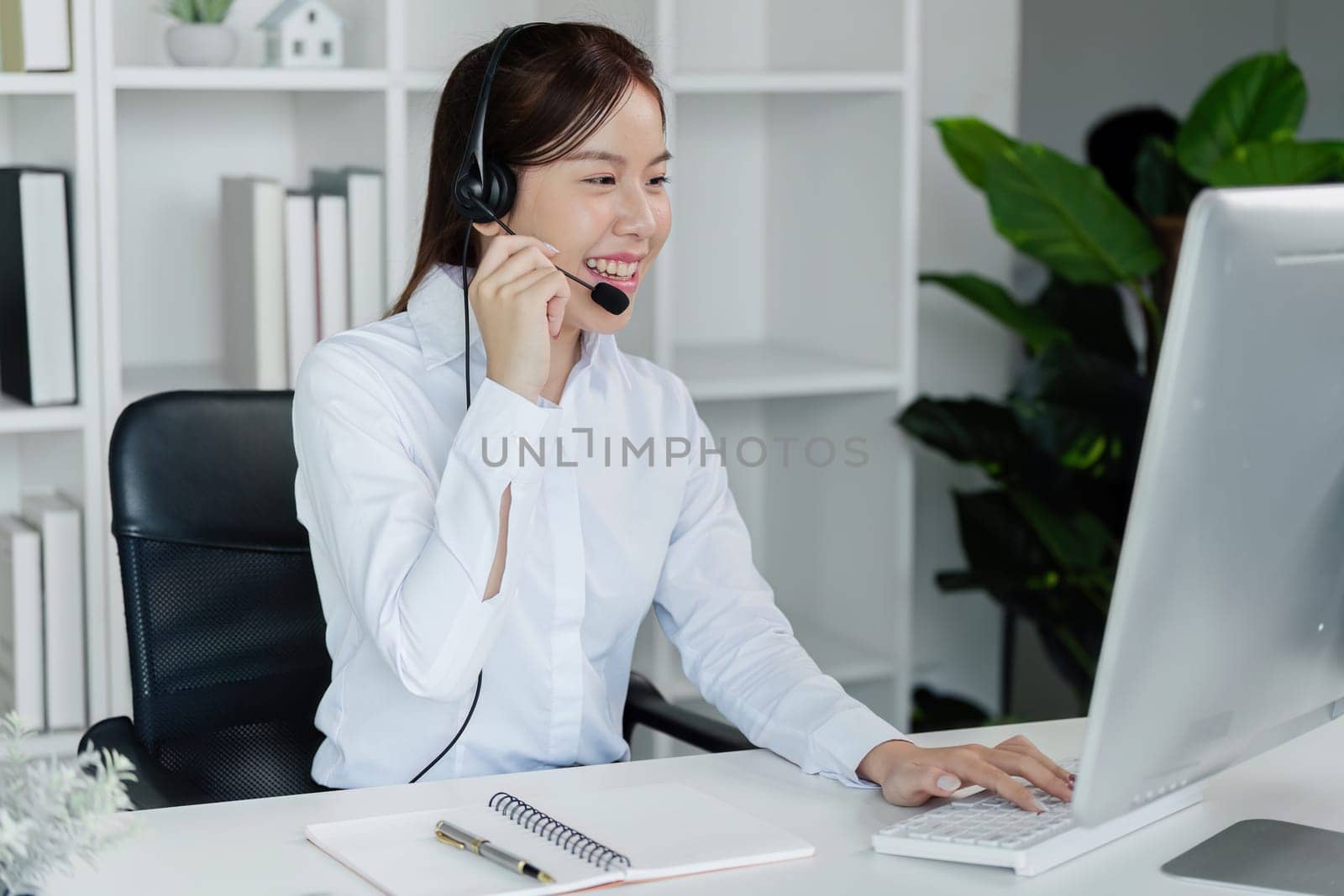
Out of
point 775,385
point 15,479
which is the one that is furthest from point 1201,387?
point 15,479

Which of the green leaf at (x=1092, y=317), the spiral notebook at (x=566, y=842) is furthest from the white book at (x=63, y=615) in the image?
the green leaf at (x=1092, y=317)

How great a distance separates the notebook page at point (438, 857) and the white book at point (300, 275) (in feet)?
4.08

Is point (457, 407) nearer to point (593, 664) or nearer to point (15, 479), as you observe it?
point (593, 664)

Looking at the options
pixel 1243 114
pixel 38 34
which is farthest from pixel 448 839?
pixel 1243 114

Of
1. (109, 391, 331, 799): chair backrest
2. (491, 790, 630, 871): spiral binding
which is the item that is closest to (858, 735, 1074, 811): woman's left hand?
(491, 790, 630, 871): spiral binding

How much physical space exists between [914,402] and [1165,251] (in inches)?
20.1

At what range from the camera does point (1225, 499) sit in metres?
0.96

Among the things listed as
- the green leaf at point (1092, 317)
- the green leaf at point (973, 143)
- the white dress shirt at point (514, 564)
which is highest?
the green leaf at point (973, 143)

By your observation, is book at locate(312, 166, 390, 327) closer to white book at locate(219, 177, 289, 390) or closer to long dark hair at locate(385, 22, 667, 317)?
white book at locate(219, 177, 289, 390)

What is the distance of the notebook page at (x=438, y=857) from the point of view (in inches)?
41.3

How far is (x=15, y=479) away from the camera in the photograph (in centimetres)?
241

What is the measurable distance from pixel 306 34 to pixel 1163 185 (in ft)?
4.79

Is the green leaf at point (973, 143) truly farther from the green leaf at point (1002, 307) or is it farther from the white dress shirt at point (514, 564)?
the white dress shirt at point (514, 564)

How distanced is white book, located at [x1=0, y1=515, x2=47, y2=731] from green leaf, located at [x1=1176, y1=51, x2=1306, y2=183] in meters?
1.86
